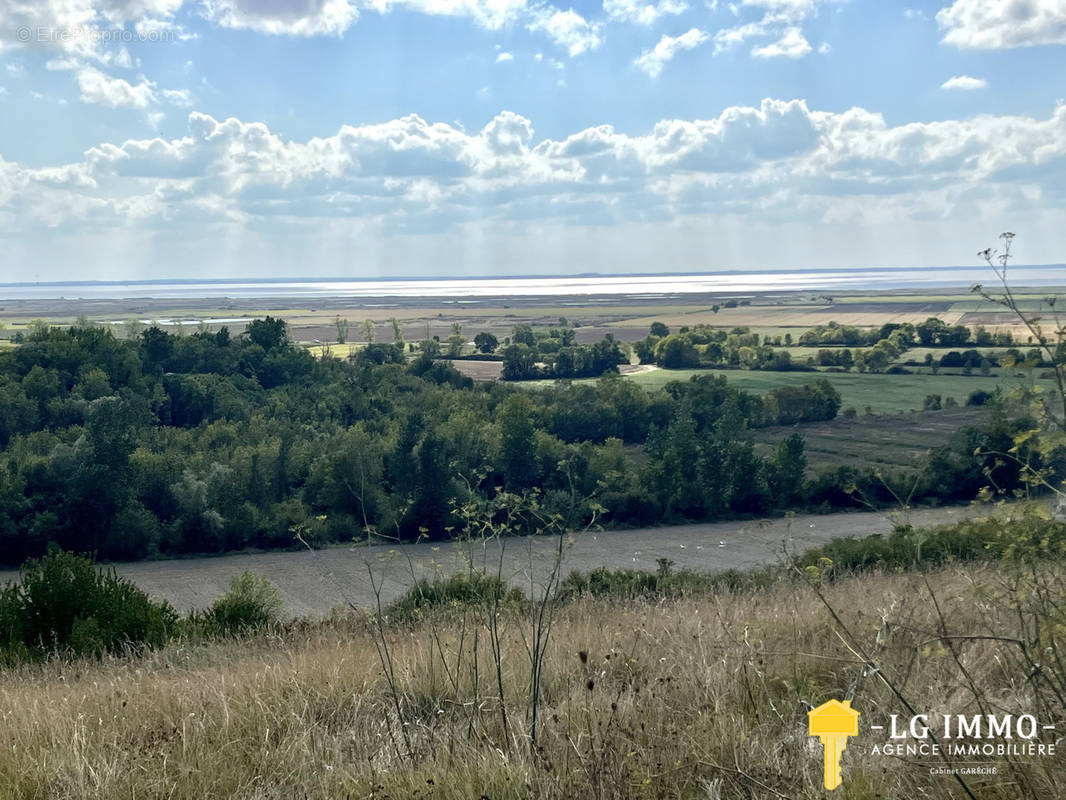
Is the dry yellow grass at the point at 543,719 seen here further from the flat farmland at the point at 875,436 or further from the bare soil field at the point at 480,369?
the bare soil field at the point at 480,369

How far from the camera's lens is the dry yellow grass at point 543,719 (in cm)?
412

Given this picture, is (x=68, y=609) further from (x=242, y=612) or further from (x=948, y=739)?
(x=948, y=739)

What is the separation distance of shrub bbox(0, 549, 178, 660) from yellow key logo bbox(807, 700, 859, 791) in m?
9.93

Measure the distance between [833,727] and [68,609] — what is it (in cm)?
1183

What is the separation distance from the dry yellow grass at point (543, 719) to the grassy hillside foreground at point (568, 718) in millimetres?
14

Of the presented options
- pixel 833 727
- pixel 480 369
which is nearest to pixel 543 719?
pixel 833 727

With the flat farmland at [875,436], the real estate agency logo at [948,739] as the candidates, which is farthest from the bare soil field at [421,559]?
the real estate agency logo at [948,739]

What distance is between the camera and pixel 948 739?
4.23 m

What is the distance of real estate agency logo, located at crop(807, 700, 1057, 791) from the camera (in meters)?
3.82

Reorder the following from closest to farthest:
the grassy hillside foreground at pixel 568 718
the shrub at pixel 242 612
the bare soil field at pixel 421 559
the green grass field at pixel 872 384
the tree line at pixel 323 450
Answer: the grassy hillside foreground at pixel 568 718 < the shrub at pixel 242 612 < the bare soil field at pixel 421 559 < the tree line at pixel 323 450 < the green grass field at pixel 872 384

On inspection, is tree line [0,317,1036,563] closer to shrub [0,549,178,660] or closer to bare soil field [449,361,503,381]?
bare soil field [449,361,503,381]

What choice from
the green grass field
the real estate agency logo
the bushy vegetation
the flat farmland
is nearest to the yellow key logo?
the real estate agency logo

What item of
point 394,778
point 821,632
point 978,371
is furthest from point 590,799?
point 978,371

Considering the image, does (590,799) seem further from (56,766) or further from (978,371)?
(978,371)
